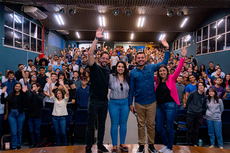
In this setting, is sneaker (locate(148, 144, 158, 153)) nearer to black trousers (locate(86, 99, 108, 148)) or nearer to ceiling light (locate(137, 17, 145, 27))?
black trousers (locate(86, 99, 108, 148))

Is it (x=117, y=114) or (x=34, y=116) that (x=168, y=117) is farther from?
(x=34, y=116)

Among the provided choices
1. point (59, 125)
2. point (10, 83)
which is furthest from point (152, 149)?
point (10, 83)

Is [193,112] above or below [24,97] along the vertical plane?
below

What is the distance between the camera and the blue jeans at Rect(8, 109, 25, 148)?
3.46 metres

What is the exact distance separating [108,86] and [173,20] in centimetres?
996

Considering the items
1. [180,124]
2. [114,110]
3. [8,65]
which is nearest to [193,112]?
[180,124]

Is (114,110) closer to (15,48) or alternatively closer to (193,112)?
(193,112)

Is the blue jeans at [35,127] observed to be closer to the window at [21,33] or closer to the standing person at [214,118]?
the standing person at [214,118]

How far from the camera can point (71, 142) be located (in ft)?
11.9

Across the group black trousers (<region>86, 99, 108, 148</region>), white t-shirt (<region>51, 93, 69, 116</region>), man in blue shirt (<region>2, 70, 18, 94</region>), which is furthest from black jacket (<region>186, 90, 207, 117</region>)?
man in blue shirt (<region>2, 70, 18, 94</region>)

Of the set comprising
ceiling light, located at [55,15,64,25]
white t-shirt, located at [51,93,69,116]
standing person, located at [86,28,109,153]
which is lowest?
white t-shirt, located at [51,93,69,116]

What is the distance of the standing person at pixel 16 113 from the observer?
→ 3.47 metres

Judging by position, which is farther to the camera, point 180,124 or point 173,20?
point 173,20

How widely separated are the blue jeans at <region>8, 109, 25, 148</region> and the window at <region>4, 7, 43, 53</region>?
465 cm
